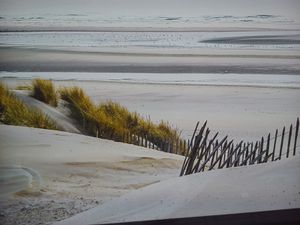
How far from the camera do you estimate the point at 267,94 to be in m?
2.02

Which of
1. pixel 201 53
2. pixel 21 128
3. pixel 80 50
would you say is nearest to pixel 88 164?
pixel 21 128

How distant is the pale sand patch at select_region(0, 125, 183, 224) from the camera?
5.71ft

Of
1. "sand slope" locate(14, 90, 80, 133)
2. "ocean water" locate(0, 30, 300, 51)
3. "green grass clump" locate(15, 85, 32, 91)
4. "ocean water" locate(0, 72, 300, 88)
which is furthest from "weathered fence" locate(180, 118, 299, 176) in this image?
"green grass clump" locate(15, 85, 32, 91)

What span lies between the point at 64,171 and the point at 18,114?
0.24 metres

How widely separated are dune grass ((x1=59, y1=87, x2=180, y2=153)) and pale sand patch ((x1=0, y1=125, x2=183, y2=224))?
0.04 m

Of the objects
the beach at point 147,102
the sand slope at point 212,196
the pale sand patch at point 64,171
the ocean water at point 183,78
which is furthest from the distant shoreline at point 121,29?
the sand slope at point 212,196

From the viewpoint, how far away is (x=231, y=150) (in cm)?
196

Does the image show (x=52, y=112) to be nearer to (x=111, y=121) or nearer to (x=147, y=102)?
(x=111, y=121)

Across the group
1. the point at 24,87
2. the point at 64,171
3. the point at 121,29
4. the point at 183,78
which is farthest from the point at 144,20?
the point at 64,171

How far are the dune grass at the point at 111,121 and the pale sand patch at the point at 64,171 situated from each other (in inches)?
1.7

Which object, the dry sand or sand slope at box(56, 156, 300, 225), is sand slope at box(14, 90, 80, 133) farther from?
sand slope at box(56, 156, 300, 225)

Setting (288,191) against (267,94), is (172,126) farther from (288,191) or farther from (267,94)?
(288,191)

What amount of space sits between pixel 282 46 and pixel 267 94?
191 mm

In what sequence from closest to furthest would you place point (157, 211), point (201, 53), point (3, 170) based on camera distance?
point (3, 170), point (157, 211), point (201, 53)
